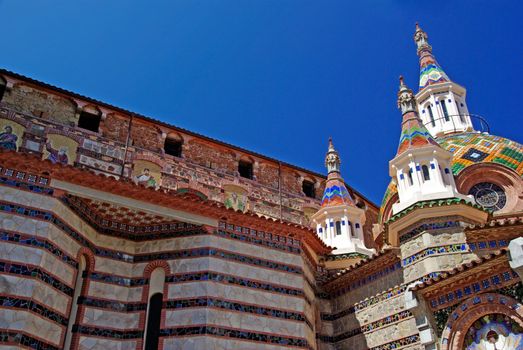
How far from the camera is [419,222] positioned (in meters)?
12.1

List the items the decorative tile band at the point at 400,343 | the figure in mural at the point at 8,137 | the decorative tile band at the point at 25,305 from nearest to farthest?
the decorative tile band at the point at 25,305 → the decorative tile band at the point at 400,343 → the figure in mural at the point at 8,137

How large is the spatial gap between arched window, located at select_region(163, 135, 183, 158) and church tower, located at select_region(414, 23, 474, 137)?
9679 mm

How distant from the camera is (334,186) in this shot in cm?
1792

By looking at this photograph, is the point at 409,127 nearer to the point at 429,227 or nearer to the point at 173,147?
the point at 429,227

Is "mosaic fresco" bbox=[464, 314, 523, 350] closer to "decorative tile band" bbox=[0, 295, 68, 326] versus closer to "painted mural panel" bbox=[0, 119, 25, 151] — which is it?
"decorative tile band" bbox=[0, 295, 68, 326]

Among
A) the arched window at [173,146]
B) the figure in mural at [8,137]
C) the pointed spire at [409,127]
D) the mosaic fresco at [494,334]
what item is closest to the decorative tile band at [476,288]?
the mosaic fresco at [494,334]

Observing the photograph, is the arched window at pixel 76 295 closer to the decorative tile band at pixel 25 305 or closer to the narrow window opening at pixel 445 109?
the decorative tile band at pixel 25 305

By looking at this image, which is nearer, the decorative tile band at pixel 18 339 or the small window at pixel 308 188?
the decorative tile band at pixel 18 339

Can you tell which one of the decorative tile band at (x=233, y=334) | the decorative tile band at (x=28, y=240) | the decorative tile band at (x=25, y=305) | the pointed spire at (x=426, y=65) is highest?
the pointed spire at (x=426, y=65)

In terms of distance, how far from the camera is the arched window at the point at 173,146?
18172 mm

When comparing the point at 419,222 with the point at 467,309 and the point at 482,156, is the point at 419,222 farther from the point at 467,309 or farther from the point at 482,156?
the point at 482,156

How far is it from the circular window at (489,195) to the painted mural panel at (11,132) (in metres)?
13.1

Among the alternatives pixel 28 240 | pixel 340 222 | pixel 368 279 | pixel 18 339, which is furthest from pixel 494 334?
pixel 28 240

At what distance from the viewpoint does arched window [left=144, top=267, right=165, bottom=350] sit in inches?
402
